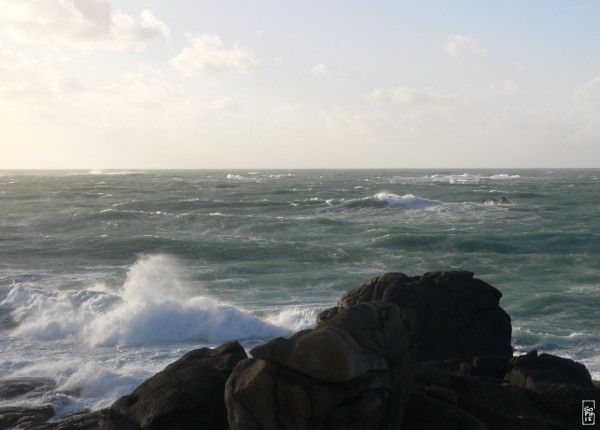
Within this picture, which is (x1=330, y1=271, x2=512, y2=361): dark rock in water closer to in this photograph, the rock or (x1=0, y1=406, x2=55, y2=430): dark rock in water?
the rock

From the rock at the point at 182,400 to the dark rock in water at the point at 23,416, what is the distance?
7.40 feet

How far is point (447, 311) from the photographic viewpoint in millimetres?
11594

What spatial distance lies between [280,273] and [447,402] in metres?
17.1

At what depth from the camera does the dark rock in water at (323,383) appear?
20.3ft

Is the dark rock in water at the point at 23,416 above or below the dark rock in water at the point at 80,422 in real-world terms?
below

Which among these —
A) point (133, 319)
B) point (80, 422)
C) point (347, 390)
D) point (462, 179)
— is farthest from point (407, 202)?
point (462, 179)

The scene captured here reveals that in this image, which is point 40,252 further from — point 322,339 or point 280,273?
point 322,339

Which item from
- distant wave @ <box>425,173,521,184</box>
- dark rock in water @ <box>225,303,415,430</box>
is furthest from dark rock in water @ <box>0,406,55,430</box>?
distant wave @ <box>425,173,521,184</box>

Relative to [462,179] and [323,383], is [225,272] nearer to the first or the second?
[323,383]

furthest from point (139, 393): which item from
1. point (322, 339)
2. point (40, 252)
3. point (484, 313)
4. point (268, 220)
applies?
point (268, 220)
